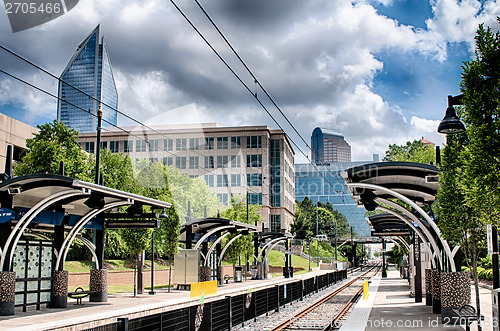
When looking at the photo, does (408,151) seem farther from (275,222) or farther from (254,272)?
(275,222)

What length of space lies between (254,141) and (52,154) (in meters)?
63.7

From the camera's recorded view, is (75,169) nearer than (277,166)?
Yes

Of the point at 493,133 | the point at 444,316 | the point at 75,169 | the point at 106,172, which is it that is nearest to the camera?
the point at 493,133

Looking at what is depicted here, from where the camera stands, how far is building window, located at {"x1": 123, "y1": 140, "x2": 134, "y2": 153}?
96688mm

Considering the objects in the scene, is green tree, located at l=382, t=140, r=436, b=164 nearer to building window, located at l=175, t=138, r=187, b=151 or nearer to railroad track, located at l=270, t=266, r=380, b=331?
railroad track, located at l=270, t=266, r=380, b=331

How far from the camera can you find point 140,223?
70.7 ft

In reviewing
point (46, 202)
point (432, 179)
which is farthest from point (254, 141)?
point (432, 179)

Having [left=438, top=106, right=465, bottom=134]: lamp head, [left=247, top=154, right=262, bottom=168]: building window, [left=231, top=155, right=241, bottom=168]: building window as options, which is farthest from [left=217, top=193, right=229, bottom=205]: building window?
[left=438, top=106, right=465, bottom=134]: lamp head

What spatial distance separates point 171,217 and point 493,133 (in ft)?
70.3

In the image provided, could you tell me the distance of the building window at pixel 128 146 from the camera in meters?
96.7

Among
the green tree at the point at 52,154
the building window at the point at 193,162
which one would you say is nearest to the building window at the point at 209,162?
the building window at the point at 193,162

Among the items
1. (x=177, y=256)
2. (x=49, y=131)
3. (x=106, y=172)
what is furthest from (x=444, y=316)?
(x=106, y=172)

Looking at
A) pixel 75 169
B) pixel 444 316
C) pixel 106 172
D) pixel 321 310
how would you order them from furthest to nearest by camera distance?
pixel 106 172 → pixel 75 169 → pixel 321 310 → pixel 444 316

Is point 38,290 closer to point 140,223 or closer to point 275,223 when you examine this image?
point 140,223
